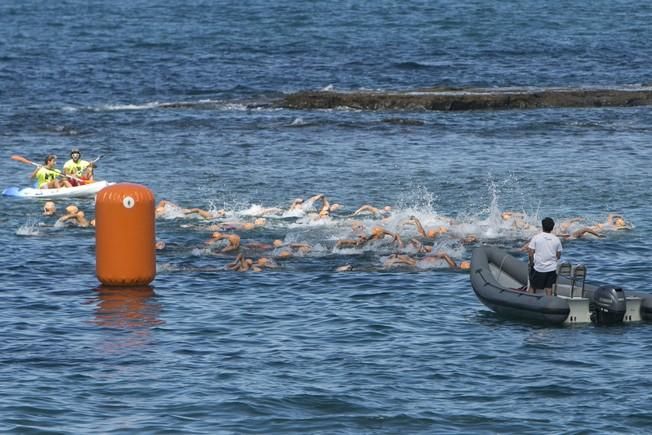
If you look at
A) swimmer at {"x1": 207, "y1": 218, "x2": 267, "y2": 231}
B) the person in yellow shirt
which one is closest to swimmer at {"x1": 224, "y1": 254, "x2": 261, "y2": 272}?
swimmer at {"x1": 207, "y1": 218, "x2": 267, "y2": 231}

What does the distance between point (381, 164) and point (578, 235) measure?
12054 mm

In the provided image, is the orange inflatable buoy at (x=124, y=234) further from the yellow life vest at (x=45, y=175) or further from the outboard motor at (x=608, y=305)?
the yellow life vest at (x=45, y=175)

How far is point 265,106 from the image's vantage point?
174 ft

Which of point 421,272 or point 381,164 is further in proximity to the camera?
point 381,164

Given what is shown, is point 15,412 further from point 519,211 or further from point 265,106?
point 265,106

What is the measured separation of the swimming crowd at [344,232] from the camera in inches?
1077

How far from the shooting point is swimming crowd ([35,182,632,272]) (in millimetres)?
27344

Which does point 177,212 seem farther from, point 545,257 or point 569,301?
point 569,301

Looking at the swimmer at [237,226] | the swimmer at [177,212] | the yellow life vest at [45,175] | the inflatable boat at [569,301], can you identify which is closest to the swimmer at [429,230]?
the swimmer at [237,226]

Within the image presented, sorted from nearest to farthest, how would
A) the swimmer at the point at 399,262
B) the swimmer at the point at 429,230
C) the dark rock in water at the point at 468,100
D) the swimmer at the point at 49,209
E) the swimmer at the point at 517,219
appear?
the swimmer at the point at 399,262 < the swimmer at the point at 429,230 < the swimmer at the point at 517,219 < the swimmer at the point at 49,209 < the dark rock in water at the point at 468,100

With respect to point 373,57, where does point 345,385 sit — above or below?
below

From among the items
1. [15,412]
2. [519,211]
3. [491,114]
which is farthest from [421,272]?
[491,114]

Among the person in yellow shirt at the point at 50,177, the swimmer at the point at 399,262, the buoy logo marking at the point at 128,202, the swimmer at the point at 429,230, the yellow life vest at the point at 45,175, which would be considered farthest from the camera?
the yellow life vest at the point at 45,175

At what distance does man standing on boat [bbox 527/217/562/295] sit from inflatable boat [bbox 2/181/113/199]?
50.1ft
